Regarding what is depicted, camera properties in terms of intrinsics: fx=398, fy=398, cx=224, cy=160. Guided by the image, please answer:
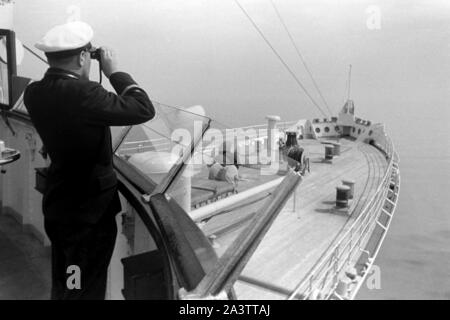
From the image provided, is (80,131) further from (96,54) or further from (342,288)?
(342,288)

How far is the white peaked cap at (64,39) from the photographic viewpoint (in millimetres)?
1995

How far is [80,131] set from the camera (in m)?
2.01

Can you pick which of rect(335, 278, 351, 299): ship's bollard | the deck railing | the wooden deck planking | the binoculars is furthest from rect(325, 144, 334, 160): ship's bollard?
the binoculars

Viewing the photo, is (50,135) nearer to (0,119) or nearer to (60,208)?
(60,208)

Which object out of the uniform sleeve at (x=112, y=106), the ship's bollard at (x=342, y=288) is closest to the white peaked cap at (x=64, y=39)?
the uniform sleeve at (x=112, y=106)

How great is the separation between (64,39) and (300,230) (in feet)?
17.7

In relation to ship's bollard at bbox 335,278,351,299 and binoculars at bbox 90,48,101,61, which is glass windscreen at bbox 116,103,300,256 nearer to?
binoculars at bbox 90,48,101,61

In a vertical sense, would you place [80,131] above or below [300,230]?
above

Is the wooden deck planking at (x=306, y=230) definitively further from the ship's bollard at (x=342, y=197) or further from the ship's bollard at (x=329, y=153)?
the ship's bollard at (x=329, y=153)

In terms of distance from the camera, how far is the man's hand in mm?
2137

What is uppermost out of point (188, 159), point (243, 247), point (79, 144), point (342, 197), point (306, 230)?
point (79, 144)

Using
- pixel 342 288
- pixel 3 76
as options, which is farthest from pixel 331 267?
pixel 3 76

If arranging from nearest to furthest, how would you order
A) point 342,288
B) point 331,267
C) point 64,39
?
point 64,39 < point 331,267 < point 342,288

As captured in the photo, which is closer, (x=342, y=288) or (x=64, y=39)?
(x=64, y=39)
